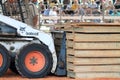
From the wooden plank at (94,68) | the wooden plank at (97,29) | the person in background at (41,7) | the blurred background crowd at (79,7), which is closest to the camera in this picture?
the wooden plank at (97,29)

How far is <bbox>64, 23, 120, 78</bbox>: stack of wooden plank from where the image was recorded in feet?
49.1

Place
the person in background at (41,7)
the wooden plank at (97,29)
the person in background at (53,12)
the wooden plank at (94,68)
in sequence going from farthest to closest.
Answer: the person in background at (41,7) < the person in background at (53,12) < the wooden plank at (94,68) < the wooden plank at (97,29)

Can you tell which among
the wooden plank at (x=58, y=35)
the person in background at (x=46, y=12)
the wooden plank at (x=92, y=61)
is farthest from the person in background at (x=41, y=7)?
the wooden plank at (x=92, y=61)

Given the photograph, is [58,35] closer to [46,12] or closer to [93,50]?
[93,50]

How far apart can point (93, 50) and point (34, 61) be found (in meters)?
1.81

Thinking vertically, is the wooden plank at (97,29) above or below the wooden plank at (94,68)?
above

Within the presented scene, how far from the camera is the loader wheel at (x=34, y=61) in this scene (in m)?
15.1

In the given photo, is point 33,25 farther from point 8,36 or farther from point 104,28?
point 104,28

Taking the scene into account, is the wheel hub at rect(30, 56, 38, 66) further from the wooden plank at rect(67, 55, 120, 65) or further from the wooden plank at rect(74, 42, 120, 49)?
the wooden plank at rect(74, 42, 120, 49)

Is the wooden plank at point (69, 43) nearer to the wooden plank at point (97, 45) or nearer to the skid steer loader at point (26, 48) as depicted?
the wooden plank at point (97, 45)

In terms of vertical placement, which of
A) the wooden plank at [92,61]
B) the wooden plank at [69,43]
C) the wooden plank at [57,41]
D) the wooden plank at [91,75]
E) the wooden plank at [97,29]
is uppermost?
the wooden plank at [97,29]

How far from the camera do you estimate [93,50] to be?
49.6 ft

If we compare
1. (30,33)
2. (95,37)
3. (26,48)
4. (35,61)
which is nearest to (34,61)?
(35,61)

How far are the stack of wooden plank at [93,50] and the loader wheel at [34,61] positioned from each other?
665 millimetres
